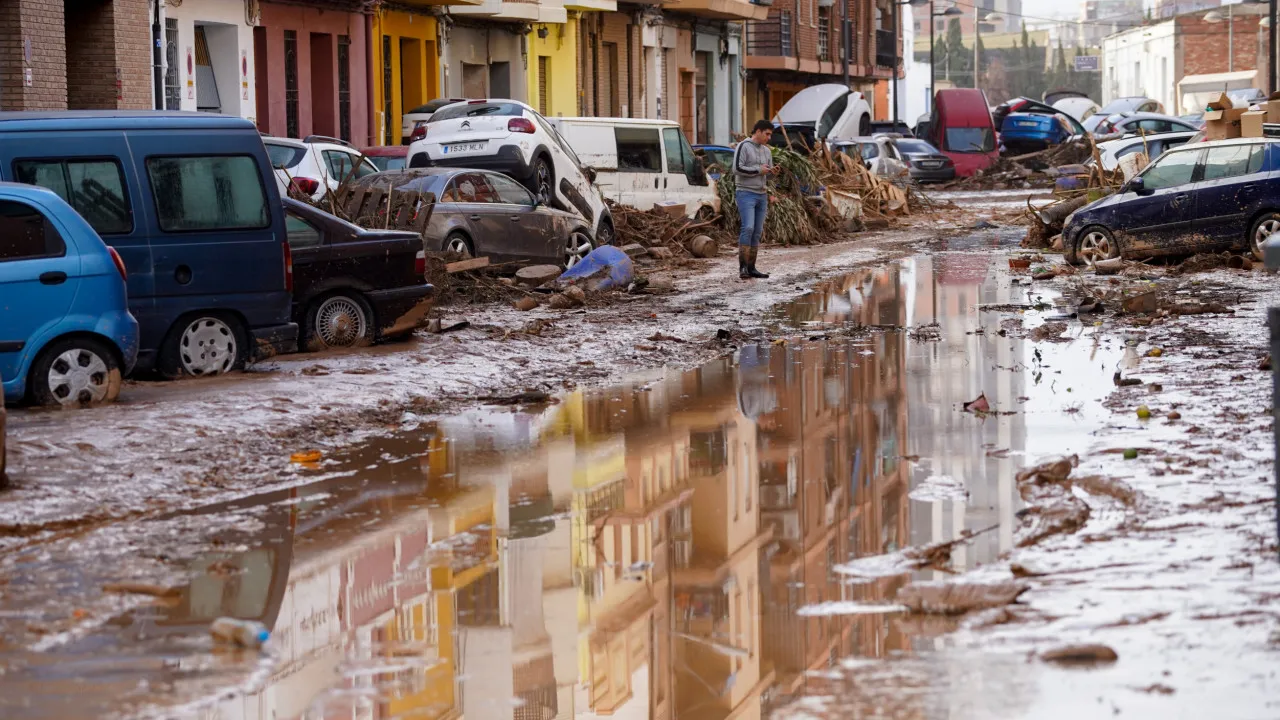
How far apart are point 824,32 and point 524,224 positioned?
5030 cm

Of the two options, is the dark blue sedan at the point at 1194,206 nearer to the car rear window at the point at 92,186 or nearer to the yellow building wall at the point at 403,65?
the car rear window at the point at 92,186

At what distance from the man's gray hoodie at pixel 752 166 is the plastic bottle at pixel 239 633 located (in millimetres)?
15750

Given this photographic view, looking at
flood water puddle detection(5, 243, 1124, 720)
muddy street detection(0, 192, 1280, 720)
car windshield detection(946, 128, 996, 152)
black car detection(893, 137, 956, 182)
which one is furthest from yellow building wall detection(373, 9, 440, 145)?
car windshield detection(946, 128, 996, 152)

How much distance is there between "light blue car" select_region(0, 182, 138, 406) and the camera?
11055 mm

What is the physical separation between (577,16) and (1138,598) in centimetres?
3896

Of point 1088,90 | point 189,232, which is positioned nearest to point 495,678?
point 189,232

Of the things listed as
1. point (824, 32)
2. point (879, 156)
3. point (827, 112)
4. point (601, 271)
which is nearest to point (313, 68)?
point (601, 271)

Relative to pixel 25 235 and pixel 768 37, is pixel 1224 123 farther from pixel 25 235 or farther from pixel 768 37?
pixel 768 37

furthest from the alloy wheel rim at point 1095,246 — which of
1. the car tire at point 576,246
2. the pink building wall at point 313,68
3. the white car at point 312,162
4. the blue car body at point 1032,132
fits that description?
the blue car body at point 1032,132

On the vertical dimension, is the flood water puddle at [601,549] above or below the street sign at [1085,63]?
below

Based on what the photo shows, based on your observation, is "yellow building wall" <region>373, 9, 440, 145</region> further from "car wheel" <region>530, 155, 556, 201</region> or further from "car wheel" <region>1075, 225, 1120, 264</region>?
"car wheel" <region>1075, 225, 1120, 264</region>

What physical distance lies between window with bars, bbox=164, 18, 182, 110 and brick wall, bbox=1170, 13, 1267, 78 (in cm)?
9075

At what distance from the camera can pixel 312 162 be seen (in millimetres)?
21641

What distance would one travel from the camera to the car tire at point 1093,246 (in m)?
22.4
